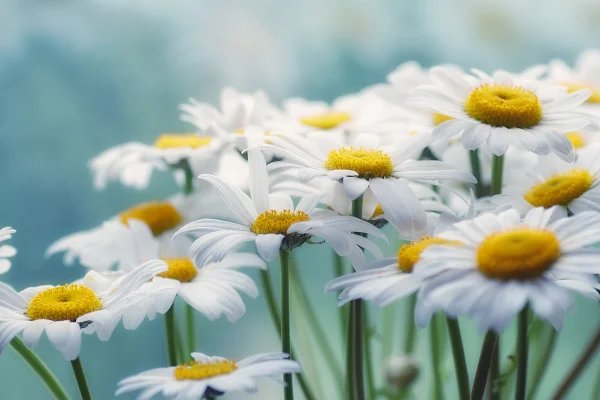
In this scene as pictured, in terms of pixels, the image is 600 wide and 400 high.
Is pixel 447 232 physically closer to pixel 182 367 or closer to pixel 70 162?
pixel 182 367

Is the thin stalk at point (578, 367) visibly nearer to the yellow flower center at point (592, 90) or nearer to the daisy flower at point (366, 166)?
the daisy flower at point (366, 166)

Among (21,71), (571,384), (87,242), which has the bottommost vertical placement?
(571,384)

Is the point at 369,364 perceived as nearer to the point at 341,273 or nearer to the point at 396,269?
the point at 341,273

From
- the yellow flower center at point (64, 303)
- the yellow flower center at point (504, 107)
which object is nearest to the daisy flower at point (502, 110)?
the yellow flower center at point (504, 107)

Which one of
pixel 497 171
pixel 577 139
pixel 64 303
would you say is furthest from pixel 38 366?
pixel 577 139

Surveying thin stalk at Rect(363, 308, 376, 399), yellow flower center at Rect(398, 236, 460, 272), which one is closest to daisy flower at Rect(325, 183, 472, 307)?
yellow flower center at Rect(398, 236, 460, 272)

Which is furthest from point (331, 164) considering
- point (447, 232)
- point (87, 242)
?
point (87, 242)

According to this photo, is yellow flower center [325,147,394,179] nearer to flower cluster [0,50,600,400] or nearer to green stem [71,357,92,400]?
flower cluster [0,50,600,400]
